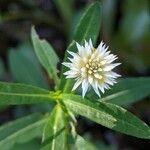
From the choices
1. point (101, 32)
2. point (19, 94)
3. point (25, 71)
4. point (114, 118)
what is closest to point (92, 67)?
point (114, 118)

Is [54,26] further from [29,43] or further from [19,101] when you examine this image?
[19,101]

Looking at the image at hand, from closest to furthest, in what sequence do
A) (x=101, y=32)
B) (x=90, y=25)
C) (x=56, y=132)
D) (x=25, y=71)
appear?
1. (x=56, y=132)
2. (x=90, y=25)
3. (x=25, y=71)
4. (x=101, y=32)

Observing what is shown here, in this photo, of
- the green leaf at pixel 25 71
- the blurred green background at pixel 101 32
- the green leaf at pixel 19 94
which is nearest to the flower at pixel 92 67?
the green leaf at pixel 19 94

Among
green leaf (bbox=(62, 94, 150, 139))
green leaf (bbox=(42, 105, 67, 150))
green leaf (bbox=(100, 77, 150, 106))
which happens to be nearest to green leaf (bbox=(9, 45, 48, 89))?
green leaf (bbox=(100, 77, 150, 106))

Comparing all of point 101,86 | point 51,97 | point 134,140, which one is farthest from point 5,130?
point 134,140

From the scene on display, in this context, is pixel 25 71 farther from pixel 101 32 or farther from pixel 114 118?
pixel 114 118

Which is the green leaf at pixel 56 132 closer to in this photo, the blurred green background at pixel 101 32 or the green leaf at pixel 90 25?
the green leaf at pixel 90 25
